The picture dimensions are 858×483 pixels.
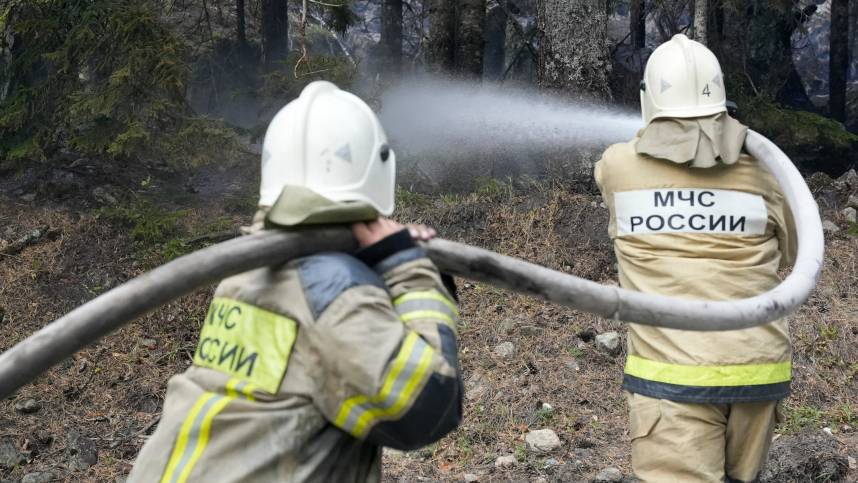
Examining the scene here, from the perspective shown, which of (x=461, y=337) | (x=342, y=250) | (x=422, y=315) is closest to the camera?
(x=422, y=315)

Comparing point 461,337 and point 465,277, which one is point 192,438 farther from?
point 461,337

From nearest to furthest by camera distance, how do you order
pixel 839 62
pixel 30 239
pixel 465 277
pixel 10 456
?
pixel 465 277 < pixel 10 456 < pixel 30 239 < pixel 839 62

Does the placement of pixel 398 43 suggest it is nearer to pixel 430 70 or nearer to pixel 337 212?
pixel 430 70

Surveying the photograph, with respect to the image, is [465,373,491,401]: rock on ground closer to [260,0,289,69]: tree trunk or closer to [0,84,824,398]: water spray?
[0,84,824,398]: water spray

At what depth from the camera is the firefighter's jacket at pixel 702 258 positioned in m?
3.49

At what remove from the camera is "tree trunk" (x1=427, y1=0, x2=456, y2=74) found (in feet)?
32.5

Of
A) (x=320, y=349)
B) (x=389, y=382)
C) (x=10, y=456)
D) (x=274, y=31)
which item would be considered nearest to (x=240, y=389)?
(x=320, y=349)

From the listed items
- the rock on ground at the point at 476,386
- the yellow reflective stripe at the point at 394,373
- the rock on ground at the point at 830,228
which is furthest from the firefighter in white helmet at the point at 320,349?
the rock on ground at the point at 830,228

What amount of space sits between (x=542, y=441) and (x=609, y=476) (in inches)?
21.0

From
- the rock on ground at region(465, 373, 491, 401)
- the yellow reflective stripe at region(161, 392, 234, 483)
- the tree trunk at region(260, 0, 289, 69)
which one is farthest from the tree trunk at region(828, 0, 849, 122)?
the yellow reflective stripe at region(161, 392, 234, 483)

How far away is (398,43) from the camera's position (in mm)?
13961

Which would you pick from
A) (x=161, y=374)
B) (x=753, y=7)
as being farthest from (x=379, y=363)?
(x=753, y=7)

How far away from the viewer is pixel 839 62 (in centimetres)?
1373

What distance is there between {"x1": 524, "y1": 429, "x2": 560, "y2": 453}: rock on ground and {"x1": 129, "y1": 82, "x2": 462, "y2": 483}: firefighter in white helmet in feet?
10.6
